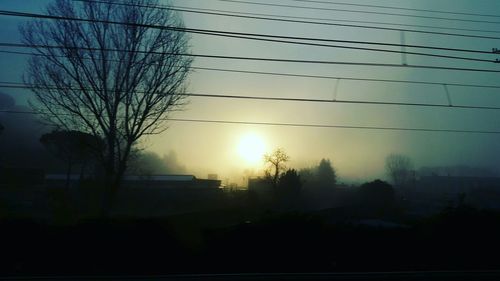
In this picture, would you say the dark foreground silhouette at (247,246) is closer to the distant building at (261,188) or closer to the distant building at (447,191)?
the distant building at (447,191)

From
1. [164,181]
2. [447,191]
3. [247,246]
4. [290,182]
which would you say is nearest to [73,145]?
[247,246]

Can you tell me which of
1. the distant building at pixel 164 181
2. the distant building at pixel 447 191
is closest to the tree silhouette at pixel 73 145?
the distant building at pixel 164 181

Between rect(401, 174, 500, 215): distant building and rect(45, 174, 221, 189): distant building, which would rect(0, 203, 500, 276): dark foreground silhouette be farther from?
rect(45, 174, 221, 189): distant building

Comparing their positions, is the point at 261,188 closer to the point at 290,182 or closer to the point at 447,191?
the point at 290,182

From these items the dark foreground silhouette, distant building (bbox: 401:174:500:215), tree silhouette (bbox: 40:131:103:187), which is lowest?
the dark foreground silhouette

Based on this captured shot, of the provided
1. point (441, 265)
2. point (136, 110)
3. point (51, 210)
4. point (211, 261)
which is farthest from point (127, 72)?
point (441, 265)

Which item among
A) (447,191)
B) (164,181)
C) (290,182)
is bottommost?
(447,191)

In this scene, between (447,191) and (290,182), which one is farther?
(290,182)

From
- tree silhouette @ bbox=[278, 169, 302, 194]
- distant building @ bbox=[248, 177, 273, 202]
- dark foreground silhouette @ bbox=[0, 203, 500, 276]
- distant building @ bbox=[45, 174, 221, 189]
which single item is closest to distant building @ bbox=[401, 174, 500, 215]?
tree silhouette @ bbox=[278, 169, 302, 194]

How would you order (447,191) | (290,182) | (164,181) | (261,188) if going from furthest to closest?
(261,188) → (290,182) → (164,181) → (447,191)

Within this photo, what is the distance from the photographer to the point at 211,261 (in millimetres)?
14945

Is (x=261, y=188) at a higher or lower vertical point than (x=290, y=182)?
lower

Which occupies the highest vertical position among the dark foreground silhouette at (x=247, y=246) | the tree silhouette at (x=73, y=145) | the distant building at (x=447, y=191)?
the tree silhouette at (x=73, y=145)

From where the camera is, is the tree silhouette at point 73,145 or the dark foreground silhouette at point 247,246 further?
the tree silhouette at point 73,145
